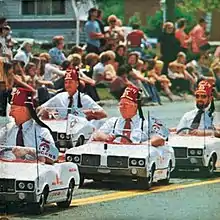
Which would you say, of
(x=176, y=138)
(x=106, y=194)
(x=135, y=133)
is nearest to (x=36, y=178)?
(x=106, y=194)

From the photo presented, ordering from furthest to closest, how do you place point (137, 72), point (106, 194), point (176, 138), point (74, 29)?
point (137, 72)
point (74, 29)
point (176, 138)
point (106, 194)

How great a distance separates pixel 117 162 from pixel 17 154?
2.02 meters

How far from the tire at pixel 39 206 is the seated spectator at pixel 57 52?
9.36 meters

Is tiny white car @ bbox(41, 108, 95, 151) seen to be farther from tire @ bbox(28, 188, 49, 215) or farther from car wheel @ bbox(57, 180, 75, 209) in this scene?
tire @ bbox(28, 188, 49, 215)

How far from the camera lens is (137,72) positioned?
20.2 meters

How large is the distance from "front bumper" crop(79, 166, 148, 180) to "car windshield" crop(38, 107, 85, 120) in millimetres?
2887

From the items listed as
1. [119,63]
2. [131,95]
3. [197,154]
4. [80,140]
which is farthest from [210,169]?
[119,63]

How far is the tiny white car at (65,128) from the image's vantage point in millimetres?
13711

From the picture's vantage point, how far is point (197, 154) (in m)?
13.1

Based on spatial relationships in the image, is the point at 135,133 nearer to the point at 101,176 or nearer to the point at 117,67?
the point at 101,176

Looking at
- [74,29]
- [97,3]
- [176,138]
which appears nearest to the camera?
[176,138]

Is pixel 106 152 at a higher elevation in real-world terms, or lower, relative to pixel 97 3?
lower

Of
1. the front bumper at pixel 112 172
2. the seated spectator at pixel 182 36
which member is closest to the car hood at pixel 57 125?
the front bumper at pixel 112 172

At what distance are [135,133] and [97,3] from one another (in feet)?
15.5
